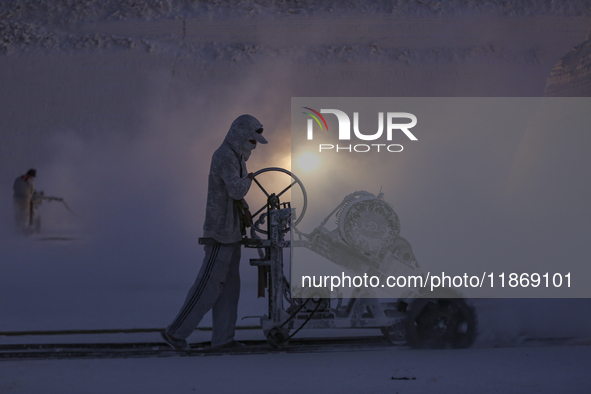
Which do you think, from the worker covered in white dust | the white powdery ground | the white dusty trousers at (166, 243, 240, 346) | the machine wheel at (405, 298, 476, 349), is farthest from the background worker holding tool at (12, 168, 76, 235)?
the machine wheel at (405, 298, 476, 349)

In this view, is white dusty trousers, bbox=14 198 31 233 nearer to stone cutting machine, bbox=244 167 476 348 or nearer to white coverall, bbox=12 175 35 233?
white coverall, bbox=12 175 35 233

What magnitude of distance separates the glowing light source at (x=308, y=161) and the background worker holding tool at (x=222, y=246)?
4750 millimetres

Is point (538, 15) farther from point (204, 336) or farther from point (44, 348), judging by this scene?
point (44, 348)

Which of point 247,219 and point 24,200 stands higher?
point 24,200

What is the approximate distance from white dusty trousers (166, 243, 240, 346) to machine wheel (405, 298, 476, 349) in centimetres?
91

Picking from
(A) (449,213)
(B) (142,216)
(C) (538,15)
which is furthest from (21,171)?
(C) (538,15)

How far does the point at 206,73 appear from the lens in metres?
9.45

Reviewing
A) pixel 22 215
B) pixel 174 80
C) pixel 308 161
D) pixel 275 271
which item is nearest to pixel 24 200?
pixel 22 215

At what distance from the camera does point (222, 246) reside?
117 inches

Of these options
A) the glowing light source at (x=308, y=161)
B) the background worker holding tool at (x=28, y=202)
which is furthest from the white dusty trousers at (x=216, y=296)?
the background worker holding tool at (x=28, y=202)

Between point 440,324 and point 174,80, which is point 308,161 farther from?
point 440,324

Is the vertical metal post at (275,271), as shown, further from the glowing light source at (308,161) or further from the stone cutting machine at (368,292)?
the glowing light source at (308,161)

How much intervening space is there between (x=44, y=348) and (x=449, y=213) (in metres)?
5.12

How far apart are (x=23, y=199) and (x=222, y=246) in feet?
22.8
